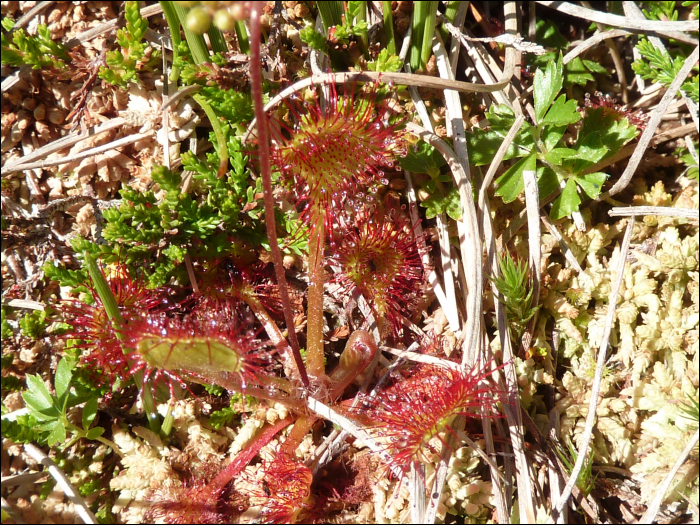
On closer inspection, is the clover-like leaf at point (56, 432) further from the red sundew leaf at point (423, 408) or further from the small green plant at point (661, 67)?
the small green plant at point (661, 67)

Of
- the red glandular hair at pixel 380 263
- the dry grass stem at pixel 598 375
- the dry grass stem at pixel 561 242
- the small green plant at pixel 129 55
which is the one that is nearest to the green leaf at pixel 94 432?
the red glandular hair at pixel 380 263

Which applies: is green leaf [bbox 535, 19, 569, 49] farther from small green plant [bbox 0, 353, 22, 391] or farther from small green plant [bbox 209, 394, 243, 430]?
small green plant [bbox 0, 353, 22, 391]

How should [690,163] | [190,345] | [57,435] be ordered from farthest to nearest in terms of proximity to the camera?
[690,163], [57,435], [190,345]

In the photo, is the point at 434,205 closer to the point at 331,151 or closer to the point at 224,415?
the point at 331,151

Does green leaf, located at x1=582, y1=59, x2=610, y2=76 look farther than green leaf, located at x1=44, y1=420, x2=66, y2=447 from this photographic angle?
Yes

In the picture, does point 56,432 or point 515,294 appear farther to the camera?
point 515,294

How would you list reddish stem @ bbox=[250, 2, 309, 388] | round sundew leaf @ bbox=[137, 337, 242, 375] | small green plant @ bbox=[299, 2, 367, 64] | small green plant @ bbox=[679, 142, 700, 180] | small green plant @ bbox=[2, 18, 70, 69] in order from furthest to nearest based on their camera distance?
1. small green plant @ bbox=[679, 142, 700, 180]
2. small green plant @ bbox=[2, 18, 70, 69]
3. small green plant @ bbox=[299, 2, 367, 64]
4. round sundew leaf @ bbox=[137, 337, 242, 375]
5. reddish stem @ bbox=[250, 2, 309, 388]

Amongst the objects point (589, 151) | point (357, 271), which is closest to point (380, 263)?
point (357, 271)

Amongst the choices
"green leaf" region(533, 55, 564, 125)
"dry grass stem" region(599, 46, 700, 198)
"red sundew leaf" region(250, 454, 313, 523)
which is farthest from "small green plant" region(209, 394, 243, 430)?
"dry grass stem" region(599, 46, 700, 198)
